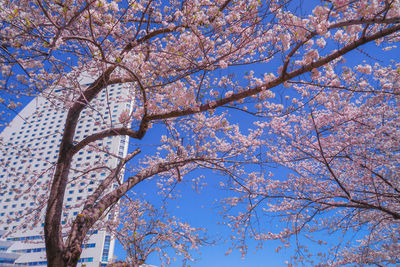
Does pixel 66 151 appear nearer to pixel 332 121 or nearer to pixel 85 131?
pixel 332 121

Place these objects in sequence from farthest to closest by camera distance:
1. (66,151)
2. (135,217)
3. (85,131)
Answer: (85,131)
(135,217)
(66,151)

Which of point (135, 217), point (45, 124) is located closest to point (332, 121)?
point (135, 217)

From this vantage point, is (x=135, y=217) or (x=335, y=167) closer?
(x=335, y=167)

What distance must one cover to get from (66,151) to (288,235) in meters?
5.44

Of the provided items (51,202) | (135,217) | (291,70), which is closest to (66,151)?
(51,202)

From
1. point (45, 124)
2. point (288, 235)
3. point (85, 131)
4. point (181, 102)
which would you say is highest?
point (45, 124)

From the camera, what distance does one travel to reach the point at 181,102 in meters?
3.68

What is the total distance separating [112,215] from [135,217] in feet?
3.46

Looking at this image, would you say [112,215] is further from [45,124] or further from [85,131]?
[45,124]

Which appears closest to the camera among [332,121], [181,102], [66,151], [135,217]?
[181,102]

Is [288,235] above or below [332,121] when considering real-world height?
below

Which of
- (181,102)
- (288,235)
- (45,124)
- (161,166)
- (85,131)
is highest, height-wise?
(45,124)

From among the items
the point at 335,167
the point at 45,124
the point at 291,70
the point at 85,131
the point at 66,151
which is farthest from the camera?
the point at 45,124

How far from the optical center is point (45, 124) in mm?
41594
